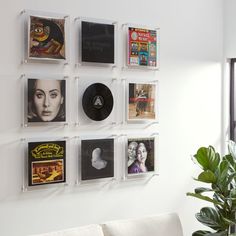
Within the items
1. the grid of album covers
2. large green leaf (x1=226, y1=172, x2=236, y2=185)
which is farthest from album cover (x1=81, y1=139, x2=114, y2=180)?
large green leaf (x1=226, y1=172, x2=236, y2=185)

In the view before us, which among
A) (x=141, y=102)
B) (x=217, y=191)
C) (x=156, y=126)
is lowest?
(x=217, y=191)

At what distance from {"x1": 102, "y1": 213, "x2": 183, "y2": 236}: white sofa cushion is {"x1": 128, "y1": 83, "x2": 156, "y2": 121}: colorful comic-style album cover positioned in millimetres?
789

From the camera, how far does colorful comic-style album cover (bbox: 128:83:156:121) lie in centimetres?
351

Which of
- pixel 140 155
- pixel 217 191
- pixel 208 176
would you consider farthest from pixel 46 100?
pixel 217 191

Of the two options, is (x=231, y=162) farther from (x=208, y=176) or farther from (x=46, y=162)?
(x=46, y=162)

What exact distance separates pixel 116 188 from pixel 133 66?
0.94m

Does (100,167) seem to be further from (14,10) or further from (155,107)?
(14,10)

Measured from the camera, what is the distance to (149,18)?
3.65 metres

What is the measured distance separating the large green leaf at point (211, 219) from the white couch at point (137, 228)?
18cm

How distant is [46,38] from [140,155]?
116 centimetres

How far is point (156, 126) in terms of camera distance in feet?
12.1

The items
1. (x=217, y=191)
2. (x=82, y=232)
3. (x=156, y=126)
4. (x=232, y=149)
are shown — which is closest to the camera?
(x=82, y=232)

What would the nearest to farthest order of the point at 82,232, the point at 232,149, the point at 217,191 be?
the point at 82,232 < the point at 217,191 < the point at 232,149

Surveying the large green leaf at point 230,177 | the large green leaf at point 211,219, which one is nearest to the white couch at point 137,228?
the large green leaf at point 211,219
